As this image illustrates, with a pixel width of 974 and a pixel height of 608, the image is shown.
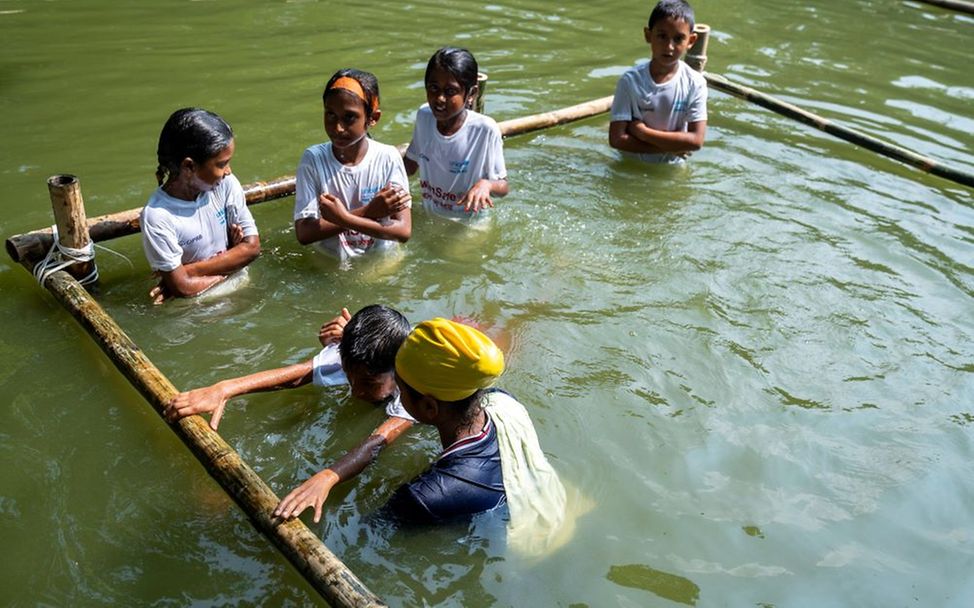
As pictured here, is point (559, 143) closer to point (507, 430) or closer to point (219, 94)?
point (219, 94)

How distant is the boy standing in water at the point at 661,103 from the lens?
6695 mm

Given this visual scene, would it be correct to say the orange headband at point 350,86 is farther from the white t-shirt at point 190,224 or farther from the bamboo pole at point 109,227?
the bamboo pole at point 109,227

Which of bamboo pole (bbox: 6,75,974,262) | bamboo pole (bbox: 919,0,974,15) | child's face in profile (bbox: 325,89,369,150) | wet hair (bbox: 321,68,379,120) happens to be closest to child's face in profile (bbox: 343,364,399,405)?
child's face in profile (bbox: 325,89,369,150)

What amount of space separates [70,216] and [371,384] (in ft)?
7.27

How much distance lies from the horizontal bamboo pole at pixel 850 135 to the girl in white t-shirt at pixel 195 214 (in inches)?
201

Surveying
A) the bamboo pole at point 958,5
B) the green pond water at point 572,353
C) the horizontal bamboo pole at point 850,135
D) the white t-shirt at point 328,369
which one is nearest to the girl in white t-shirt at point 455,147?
the green pond water at point 572,353

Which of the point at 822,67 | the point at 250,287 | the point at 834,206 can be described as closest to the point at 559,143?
the point at 834,206

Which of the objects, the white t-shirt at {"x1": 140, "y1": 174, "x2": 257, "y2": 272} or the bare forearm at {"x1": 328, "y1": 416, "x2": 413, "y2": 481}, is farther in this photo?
the white t-shirt at {"x1": 140, "y1": 174, "x2": 257, "y2": 272}

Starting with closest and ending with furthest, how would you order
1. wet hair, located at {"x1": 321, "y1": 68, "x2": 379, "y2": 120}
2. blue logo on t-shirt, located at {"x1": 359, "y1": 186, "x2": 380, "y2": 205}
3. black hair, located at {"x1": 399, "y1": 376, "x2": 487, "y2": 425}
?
black hair, located at {"x1": 399, "y1": 376, "x2": 487, "y2": 425}
wet hair, located at {"x1": 321, "y1": 68, "x2": 379, "y2": 120}
blue logo on t-shirt, located at {"x1": 359, "y1": 186, "x2": 380, "y2": 205}

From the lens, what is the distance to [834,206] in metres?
6.79

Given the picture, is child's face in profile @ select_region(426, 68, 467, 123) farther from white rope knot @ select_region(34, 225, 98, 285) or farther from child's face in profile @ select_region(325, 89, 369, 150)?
white rope knot @ select_region(34, 225, 98, 285)

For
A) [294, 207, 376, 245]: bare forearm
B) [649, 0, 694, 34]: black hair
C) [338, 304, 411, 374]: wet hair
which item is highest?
[649, 0, 694, 34]: black hair

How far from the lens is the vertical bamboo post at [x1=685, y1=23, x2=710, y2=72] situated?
26.4 ft

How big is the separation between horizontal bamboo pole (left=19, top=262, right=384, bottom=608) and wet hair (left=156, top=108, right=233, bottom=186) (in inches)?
36.3
